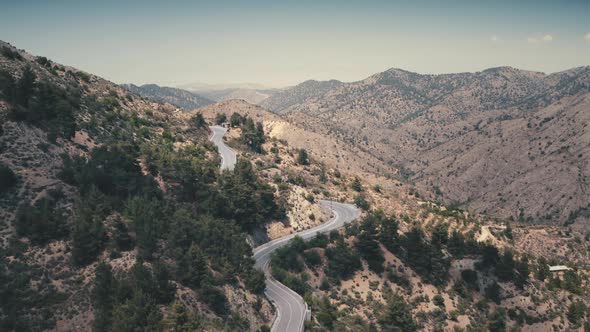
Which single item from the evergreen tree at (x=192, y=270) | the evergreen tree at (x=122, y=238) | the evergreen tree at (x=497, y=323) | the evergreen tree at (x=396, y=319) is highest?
the evergreen tree at (x=122, y=238)

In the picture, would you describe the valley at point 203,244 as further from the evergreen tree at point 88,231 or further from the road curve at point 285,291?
the road curve at point 285,291

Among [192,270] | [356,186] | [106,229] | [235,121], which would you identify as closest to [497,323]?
[192,270]

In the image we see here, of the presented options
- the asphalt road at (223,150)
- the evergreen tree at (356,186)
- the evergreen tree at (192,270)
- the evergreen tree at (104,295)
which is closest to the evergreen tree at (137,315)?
the evergreen tree at (104,295)

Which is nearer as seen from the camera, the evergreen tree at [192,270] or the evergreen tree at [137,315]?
the evergreen tree at [137,315]

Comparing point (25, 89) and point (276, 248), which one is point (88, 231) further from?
point (276, 248)

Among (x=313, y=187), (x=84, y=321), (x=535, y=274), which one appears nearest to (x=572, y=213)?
(x=535, y=274)

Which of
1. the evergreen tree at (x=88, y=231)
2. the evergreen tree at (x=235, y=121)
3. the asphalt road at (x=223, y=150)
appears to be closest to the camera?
the evergreen tree at (x=88, y=231)

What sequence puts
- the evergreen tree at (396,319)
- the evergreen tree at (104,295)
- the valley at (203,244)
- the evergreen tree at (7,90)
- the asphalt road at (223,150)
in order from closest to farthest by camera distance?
the evergreen tree at (104,295), the valley at (203,244), the evergreen tree at (396,319), the evergreen tree at (7,90), the asphalt road at (223,150)
